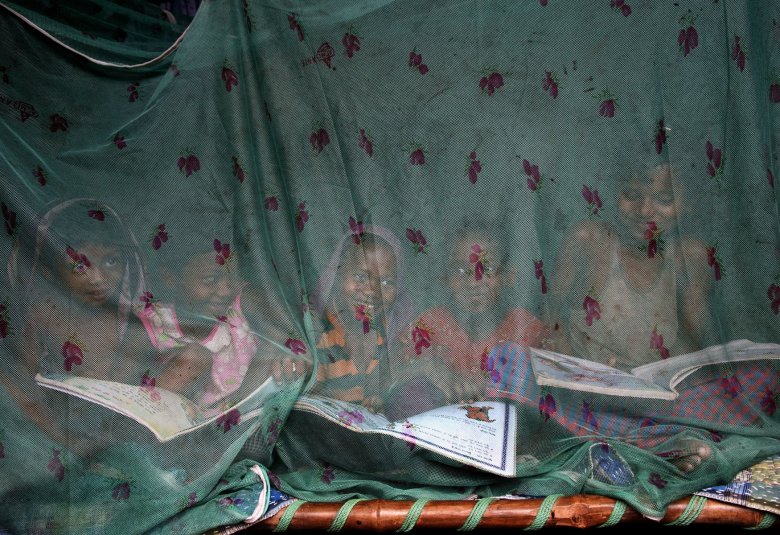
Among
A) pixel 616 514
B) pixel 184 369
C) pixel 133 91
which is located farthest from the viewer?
pixel 133 91

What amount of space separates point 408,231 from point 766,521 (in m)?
0.94

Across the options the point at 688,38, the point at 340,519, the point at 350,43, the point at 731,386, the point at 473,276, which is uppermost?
the point at 350,43

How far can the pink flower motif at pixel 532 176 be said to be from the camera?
1531 mm

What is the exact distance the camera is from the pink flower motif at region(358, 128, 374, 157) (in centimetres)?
158

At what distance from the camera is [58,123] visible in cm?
155

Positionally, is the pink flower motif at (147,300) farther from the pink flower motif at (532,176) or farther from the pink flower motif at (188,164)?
the pink flower motif at (532,176)

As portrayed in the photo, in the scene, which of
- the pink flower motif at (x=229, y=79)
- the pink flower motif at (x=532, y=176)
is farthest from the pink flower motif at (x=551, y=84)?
the pink flower motif at (x=229, y=79)

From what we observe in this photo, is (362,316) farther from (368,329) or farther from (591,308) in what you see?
(591,308)

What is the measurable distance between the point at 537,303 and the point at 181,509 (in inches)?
33.5

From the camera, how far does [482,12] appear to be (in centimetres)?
156

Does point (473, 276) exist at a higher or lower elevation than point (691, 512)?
higher

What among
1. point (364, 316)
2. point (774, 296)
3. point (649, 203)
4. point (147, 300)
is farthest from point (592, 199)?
point (147, 300)

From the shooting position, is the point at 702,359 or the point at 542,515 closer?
the point at 542,515

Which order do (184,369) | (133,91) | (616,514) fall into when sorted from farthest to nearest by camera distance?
1. (133,91)
2. (184,369)
3. (616,514)
